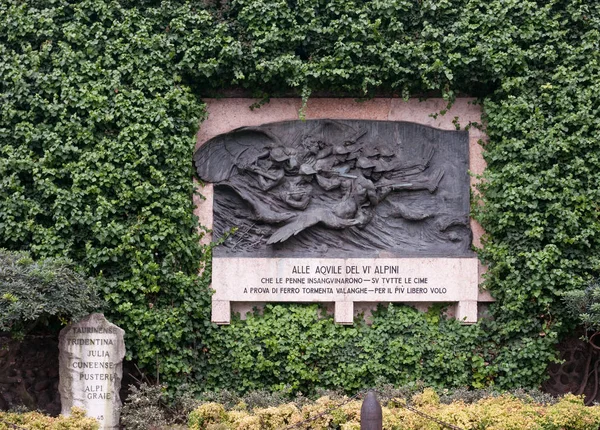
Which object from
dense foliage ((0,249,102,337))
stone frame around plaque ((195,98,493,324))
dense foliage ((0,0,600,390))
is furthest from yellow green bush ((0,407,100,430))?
stone frame around plaque ((195,98,493,324))

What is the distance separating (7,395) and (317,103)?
6.18 meters

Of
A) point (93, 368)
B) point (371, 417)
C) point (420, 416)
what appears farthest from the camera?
point (93, 368)

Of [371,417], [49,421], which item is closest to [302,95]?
[49,421]

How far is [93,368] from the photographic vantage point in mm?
11656

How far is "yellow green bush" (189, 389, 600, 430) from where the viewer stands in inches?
414

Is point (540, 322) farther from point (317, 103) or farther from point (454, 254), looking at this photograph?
point (317, 103)

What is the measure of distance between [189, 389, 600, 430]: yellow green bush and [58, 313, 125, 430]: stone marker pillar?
1.20 m

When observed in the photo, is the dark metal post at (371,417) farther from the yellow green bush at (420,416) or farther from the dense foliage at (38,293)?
the dense foliage at (38,293)

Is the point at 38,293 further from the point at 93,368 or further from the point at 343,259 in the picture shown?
the point at 343,259

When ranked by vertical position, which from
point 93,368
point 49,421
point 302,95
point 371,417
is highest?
point 302,95

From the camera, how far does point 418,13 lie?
13.2 metres

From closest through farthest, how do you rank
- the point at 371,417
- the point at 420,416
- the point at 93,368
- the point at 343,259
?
the point at 371,417 → the point at 420,416 → the point at 93,368 → the point at 343,259

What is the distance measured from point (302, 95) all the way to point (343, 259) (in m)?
2.49

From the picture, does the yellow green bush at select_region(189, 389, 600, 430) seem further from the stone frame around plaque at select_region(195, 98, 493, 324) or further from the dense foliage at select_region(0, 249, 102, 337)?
the dense foliage at select_region(0, 249, 102, 337)
